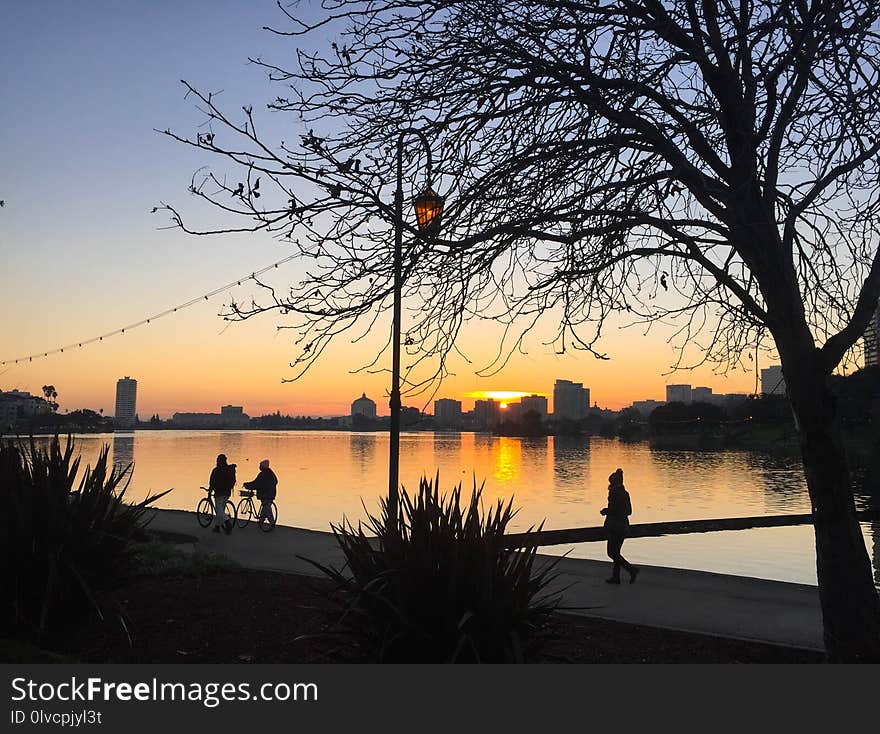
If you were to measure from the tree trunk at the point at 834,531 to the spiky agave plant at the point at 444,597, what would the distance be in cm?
272

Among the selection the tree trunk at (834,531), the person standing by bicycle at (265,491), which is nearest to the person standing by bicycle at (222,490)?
the person standing by bicycle at (265,491)

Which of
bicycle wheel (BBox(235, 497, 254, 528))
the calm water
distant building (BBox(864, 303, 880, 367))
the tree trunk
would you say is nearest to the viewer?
the tree trunk

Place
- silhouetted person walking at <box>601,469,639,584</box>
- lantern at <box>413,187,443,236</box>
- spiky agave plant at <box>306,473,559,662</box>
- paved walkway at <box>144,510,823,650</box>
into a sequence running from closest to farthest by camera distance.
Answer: spiky agave plant at <box>306,473,559,662</box> < lantern at <box>413,187,443,236</box> < paved walkway at <box>144,510,823,650</box> < silhouetted person walking at <box>601,469,639,584</box>

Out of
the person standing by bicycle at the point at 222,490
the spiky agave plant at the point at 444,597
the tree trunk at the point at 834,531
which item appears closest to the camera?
the spiky agave plant at the point at 444,597

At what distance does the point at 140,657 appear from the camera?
18.0 ft

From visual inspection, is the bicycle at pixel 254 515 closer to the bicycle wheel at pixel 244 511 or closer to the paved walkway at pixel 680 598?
Answer: the bicycle wheel at pixel 244 511

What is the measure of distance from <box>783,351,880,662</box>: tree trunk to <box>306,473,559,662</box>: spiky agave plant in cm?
272

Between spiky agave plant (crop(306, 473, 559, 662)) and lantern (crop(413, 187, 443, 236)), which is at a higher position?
lantern (crop(413, 187, 443, 236))

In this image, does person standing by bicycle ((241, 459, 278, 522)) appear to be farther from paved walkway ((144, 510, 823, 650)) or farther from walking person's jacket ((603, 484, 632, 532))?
walking person's jacket ((603, 484, 632, 532))

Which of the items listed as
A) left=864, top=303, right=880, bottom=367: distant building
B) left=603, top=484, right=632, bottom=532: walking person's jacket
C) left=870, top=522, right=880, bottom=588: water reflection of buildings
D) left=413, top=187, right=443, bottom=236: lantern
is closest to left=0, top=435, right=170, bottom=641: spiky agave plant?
left=413, top=187, right=443, bottom=236: lantern

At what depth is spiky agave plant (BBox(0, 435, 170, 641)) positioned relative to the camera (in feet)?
19.0

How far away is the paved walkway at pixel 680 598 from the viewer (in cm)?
729
